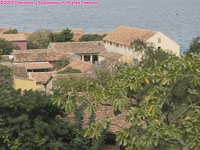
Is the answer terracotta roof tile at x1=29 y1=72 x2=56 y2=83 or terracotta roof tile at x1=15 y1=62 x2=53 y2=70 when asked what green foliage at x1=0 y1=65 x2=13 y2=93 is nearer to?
terracotta roof tile at x1=29 y1=72 x2=56 y2=83

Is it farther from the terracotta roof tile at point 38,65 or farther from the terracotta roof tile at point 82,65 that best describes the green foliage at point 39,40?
the terracotta roof tile at point 82,65

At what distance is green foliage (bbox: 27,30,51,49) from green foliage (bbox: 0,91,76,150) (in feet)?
152

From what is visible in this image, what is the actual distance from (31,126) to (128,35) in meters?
39.6

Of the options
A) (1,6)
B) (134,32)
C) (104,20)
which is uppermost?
(1,6)

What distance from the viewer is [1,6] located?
595ft

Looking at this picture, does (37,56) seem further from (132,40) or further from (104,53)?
(132,40)

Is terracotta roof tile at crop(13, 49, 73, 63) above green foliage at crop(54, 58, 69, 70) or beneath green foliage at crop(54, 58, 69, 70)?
above

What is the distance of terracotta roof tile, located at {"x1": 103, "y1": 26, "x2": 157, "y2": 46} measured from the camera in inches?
1954

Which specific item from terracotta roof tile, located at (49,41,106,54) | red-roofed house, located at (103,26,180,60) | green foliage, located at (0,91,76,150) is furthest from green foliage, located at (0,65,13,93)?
terracotta roof tile, located at (49,41,106,54)

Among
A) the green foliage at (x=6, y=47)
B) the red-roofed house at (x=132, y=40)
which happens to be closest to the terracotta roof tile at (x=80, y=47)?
the red-roofed house at (x=132, y=40)

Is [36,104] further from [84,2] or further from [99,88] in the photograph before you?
[84,2]

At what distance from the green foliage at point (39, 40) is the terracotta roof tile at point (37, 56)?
13.1 meters

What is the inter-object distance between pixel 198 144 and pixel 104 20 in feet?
380

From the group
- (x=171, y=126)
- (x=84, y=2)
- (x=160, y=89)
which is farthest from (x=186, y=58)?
(x=84, y=2)
